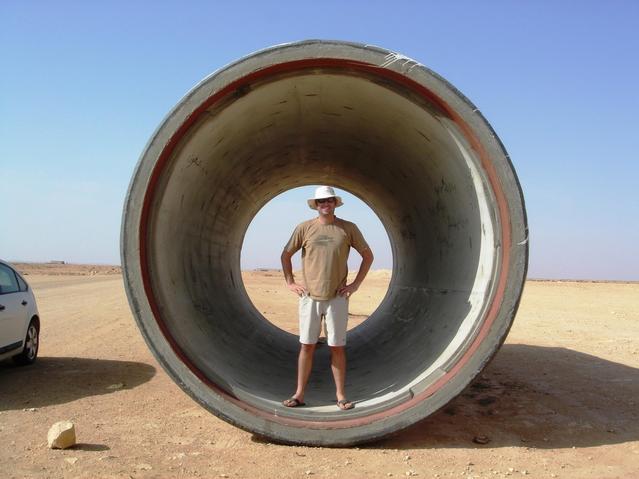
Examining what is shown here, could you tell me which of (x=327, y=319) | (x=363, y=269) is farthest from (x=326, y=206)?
(x=327, y=319)

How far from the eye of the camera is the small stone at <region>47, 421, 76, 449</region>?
14.9 feet

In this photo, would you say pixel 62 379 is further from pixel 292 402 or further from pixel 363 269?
pixel 363 269

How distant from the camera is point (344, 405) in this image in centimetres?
496

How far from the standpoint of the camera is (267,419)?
4.56m

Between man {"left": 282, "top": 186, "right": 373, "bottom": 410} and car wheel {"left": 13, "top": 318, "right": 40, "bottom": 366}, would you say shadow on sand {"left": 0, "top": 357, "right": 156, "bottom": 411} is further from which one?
man {"left": 282, "top": 186, "right": 373, "bottom": 410}

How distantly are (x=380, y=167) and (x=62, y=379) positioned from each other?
15.1 ft

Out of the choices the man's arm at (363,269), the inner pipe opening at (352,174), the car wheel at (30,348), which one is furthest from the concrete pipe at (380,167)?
the car wheel at (30,348)

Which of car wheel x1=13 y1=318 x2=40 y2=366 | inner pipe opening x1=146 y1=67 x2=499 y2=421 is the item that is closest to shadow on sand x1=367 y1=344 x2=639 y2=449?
inner pipe opening x1=146 y1=67 x2=499 y2=421

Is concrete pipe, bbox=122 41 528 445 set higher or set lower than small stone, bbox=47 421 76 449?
higher

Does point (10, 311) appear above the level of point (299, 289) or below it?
below

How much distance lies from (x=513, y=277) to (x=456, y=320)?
1.05m

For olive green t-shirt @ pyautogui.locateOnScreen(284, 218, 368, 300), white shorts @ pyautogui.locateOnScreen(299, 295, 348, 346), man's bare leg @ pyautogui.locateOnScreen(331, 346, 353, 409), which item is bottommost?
man's bare leg @ pyautogui.locateOnScreen(331, 346, 353, 409)

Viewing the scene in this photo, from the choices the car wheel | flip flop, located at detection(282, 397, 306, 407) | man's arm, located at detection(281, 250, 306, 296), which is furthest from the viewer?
the car wheel

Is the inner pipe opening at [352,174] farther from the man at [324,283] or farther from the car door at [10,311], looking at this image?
the car door at [10,311]
